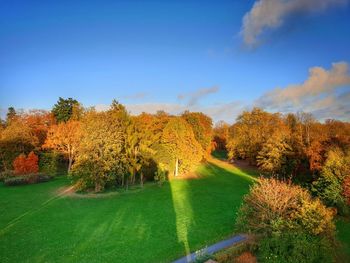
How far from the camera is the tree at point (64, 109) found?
60.7 metres

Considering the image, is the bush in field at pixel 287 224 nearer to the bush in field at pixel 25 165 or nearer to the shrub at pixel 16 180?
the shrub at pixel 16 180

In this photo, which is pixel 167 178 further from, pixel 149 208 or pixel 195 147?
pixel 149 208

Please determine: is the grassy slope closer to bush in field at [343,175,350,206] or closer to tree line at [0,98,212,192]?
tree line at [0,98,212,192]

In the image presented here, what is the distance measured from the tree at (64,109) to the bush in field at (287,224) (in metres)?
53.2

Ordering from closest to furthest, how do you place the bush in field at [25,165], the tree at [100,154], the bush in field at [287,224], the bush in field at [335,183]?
the bush in field at [287,224]
the bush in field at [335,183]
the tree at [100,154]
the bush in field at [25,165]

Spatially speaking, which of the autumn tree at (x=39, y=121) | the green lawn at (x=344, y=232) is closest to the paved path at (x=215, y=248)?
the green lawn at (x=344, y=232)

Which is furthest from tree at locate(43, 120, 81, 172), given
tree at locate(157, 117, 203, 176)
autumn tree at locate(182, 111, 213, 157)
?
autumn tree at locate(182, 111, 213, 157)

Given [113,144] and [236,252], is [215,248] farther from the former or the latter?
[113,144]

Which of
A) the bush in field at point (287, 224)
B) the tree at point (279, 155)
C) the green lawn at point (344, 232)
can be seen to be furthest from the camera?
the tree at point (279, 155)

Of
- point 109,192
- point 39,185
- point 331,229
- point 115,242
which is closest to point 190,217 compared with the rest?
point 115,242

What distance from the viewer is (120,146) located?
34906 millimetres

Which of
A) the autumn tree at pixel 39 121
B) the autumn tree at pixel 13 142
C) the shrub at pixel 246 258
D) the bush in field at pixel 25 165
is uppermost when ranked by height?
the autumn tree at pixel 39 121

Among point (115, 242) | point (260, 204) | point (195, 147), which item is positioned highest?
point (195, 147)

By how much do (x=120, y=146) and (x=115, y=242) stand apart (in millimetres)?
17943
